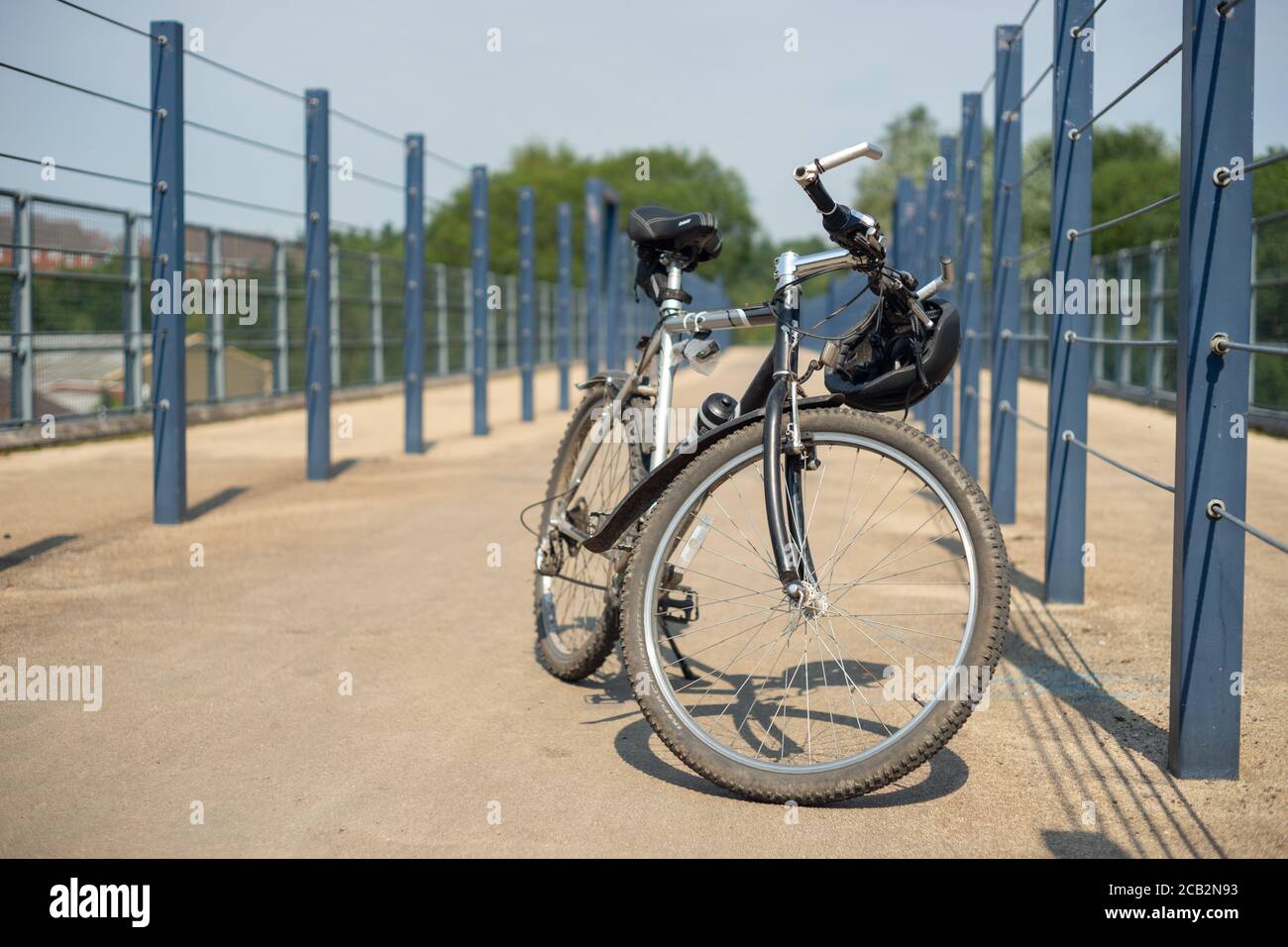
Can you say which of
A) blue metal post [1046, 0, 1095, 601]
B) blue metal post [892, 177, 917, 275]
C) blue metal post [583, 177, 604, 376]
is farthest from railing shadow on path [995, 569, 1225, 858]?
blue metal post [583, 177, 604, 376]

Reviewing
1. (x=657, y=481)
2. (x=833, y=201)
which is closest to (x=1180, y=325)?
(x=833, y=201)

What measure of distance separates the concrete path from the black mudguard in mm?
538

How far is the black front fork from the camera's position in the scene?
316 cm

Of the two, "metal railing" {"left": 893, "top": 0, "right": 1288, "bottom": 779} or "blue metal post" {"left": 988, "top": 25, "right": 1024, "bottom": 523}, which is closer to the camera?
"metal railing" {"left": 893, "top": 0, "right": 1288, "bottom": 779}

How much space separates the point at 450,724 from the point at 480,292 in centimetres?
1032

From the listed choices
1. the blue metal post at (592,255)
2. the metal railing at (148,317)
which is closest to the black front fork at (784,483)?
the metal railing at (148,317)

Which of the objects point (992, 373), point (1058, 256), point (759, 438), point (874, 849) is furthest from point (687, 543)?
point (992, 373)

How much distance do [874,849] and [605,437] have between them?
1.78 m

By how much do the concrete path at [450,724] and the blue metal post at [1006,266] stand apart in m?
0.41

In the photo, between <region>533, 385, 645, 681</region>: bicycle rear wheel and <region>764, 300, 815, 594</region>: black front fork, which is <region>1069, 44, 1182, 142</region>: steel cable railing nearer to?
<region>764, 300, 815, 594</region>: black front fork

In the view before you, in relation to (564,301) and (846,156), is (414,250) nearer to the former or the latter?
(564,301)

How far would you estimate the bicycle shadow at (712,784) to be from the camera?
3.21 m

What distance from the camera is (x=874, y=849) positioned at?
286cm
